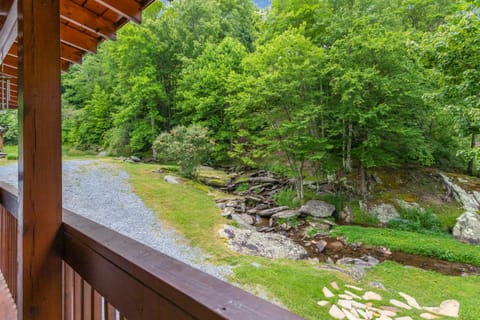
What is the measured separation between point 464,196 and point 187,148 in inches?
323

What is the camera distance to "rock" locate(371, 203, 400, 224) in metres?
6.89

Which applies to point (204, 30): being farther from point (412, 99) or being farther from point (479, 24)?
point (479, 24)

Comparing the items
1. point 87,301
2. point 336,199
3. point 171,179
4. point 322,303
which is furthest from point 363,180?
point 87,301

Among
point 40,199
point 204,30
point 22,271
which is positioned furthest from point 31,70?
point 204,30

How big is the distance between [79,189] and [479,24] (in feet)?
29.5

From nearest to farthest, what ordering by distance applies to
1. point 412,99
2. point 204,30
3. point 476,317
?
point 476,317
point 412,99
point 204,30

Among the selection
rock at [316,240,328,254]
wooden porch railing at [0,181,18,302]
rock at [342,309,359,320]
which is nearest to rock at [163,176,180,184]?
rock at [316,240,328,254]

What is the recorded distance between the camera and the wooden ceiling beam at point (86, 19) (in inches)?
52.1

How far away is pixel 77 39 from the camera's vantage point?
1.66 meters

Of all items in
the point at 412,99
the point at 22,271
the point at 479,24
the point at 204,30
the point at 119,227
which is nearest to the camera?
the point at 22,271

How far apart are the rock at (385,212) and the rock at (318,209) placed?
112cm

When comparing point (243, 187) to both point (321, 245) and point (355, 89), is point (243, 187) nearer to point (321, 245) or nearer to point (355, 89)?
point (321, 245)

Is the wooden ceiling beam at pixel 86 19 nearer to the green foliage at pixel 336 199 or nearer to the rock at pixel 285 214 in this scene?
the rock at pixel 285 214

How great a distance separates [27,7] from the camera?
829 mm
